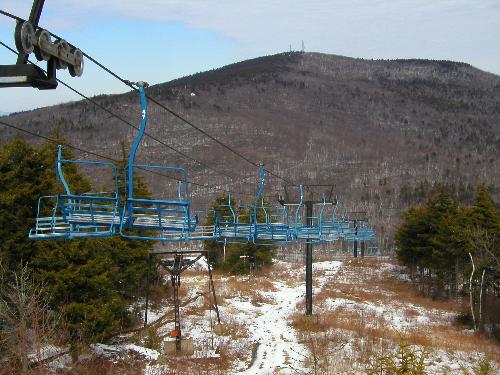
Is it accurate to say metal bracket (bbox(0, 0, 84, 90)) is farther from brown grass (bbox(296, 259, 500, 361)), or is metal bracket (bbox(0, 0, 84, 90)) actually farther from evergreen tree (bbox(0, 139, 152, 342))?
evergreen tree (bbox(0, 139, 152, 342))

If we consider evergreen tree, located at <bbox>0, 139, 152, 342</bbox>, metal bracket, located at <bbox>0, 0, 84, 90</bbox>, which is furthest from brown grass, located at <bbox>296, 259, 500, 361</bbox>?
metal bracket, located at <bbox>0, 0, 84, 90</bbox>

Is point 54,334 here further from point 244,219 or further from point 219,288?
point 244,219

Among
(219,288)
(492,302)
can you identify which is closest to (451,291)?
(492,302)

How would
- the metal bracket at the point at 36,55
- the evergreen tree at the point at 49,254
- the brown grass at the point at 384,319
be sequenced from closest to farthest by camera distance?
the metal bracket at the point at 36,55 → the evergreen tree at the point at 49,254 → the brown grass at the point at 384,319

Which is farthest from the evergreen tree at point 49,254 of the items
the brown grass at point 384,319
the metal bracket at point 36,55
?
the metal bracket at point 36,55

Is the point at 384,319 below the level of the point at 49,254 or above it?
below

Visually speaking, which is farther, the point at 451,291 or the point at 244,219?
the point at 244,219

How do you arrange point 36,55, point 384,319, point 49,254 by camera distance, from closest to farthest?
point 36,55 < point 49,254 < point 384,319

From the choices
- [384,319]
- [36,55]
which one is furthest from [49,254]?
[384,319]

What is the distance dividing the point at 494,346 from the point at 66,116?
620 ft

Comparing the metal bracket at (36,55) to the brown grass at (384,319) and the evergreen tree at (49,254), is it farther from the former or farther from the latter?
the evergreen tree at (49,254)

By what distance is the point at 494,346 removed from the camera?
2231cm

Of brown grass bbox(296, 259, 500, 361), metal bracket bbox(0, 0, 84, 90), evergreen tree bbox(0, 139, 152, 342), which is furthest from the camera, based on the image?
brown grass bbox(296, 259, 500, 361)

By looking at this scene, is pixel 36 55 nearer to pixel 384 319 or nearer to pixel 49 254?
pixel 49 254
